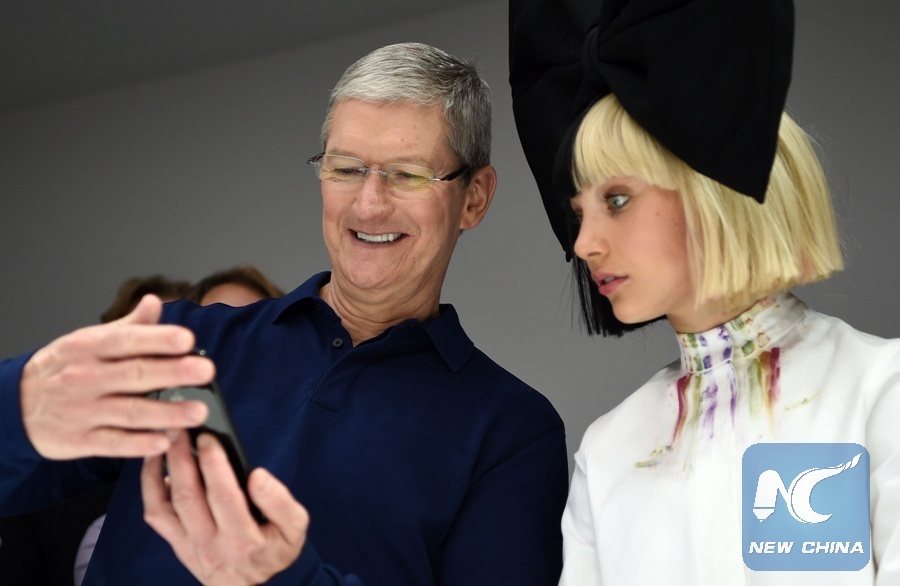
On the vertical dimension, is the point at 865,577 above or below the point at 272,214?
below

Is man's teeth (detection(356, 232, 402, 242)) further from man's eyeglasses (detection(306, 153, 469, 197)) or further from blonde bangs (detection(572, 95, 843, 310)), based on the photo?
blonde bangs (detection(572, 95, 843, 310))

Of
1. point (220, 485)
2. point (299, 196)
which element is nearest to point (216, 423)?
point (220, 485)

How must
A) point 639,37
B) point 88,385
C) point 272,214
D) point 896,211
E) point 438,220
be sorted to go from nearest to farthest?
point 88,385, point 639,37, point 438,220, point 896,211, point 272,214

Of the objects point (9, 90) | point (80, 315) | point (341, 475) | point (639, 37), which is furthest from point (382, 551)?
point (9, 90)

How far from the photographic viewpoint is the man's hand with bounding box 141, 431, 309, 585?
1382 millimetres

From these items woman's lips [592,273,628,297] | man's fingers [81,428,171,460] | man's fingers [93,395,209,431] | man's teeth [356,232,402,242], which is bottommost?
man's fingers [81,428,171,460]

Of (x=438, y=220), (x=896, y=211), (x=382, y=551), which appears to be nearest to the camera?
(x=382, y=551)

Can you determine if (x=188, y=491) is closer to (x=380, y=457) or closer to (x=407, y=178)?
(x=380, y=457)

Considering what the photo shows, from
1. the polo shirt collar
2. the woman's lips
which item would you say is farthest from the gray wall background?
the woman's lips

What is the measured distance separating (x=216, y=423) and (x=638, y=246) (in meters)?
0.66

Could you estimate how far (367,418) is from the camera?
76.5 inches

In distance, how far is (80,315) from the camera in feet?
14.7

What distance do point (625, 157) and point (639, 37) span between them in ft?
0.56

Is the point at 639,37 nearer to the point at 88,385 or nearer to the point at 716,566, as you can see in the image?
the point at 716,566
